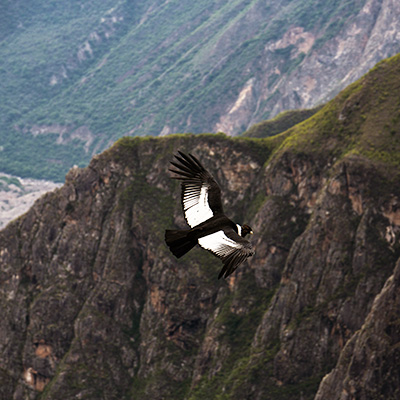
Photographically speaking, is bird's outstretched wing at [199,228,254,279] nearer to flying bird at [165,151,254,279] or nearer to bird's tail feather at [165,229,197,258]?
flying bird at [165,151,254,279]

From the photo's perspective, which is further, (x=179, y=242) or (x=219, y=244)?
(x=179, y=242)

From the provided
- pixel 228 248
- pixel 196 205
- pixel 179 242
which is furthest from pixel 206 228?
pixel 196 205

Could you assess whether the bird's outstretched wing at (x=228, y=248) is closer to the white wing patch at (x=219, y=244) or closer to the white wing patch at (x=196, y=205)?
the white wing patch at (x=219, y=244)

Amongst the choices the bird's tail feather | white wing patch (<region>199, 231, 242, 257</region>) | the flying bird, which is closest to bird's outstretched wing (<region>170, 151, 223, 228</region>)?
the flying bird

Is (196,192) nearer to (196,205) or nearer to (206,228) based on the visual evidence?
(196,205)

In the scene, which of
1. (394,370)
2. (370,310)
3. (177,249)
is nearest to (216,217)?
(177,249)

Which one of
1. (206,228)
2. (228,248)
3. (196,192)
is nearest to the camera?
(228,248)

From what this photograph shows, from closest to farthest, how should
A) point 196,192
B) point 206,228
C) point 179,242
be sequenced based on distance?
point 179,242 → point 206,228 → point 196,192
